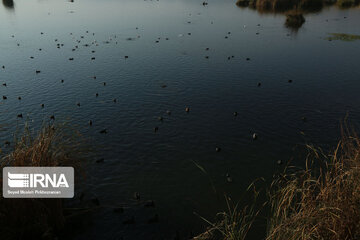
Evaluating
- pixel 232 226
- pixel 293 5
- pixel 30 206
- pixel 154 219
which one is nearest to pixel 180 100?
pixel 154 219

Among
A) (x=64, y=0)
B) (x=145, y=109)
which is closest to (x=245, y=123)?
(x=145, y=109)

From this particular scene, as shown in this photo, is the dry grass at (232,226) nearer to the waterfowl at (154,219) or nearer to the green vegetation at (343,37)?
the waterfowl at (154,219)

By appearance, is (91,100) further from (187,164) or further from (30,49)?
(30,49)

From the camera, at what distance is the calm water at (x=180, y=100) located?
16.0m

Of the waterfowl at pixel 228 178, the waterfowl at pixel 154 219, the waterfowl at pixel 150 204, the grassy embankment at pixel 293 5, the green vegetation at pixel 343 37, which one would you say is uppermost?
the grassy embankment at pixel 293 5

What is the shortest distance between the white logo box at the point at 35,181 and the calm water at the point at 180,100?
226cm

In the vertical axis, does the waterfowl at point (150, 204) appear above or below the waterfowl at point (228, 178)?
below

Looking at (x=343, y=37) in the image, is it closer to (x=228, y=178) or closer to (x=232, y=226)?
(x=228, y=178)

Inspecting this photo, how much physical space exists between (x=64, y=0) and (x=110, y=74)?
84649 millimetres

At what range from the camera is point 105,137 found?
21250 millimetres

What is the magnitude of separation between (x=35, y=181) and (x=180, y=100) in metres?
17.7

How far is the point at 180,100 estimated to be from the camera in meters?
27.0

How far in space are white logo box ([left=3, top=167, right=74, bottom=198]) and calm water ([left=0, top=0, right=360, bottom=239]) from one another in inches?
88.9

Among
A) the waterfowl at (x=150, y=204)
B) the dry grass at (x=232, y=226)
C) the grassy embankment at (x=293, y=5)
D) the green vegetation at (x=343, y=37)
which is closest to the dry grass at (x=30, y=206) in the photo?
the waterfowl at (x=150, y=204)
